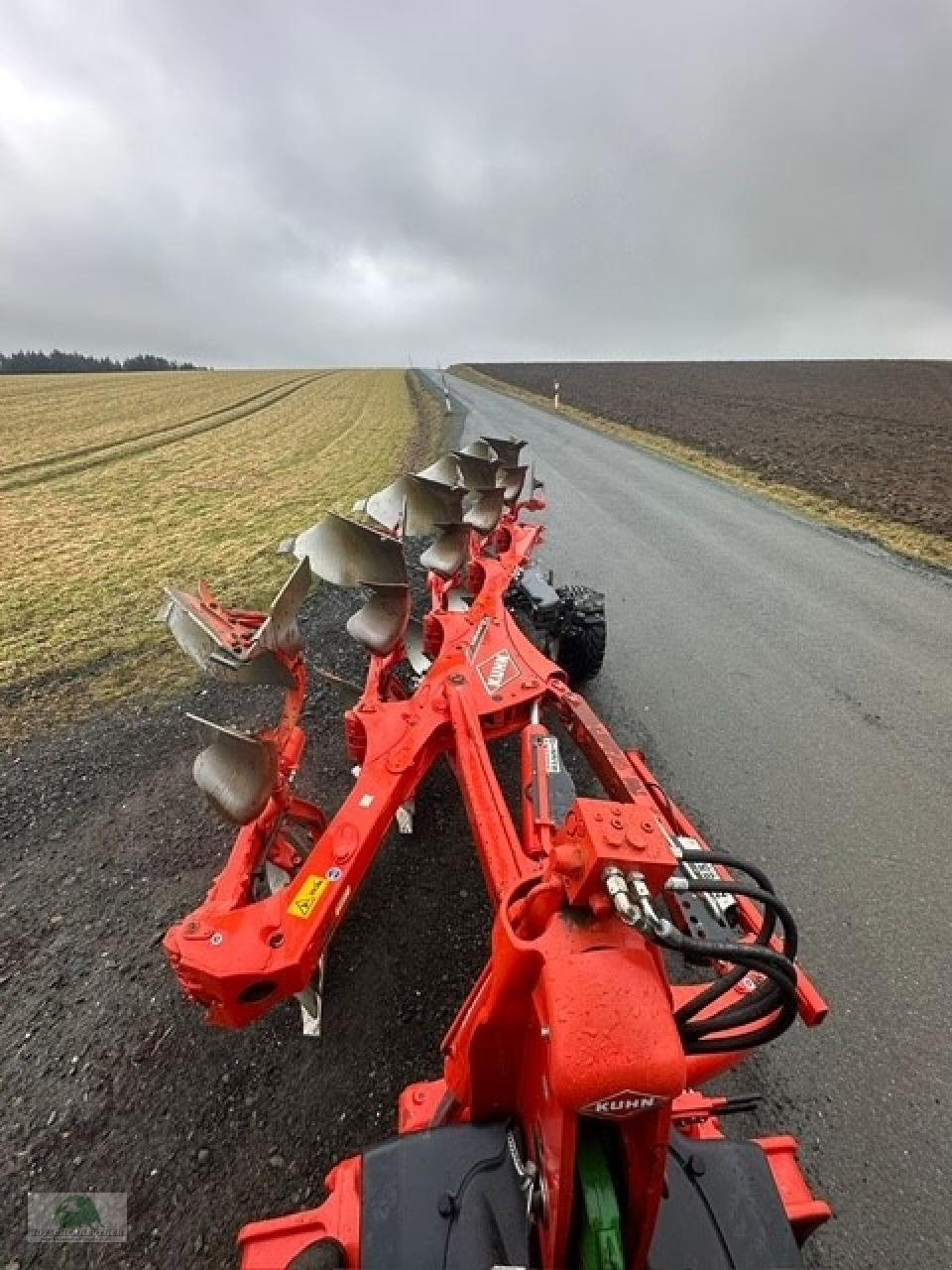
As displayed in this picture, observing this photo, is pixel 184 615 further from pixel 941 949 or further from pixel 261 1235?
pixel 941 949

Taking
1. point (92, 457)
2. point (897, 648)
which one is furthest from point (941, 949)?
point (92, 457)

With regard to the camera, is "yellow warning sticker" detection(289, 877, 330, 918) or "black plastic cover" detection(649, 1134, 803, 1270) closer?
"black plastic cover" detection(649, 1134, 803, 1270)

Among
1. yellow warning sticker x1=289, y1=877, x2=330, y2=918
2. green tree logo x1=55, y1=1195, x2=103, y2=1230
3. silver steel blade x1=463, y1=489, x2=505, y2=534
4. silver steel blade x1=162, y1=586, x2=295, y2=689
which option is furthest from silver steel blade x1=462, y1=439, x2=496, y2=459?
green tree logo x1=55, y1=1195, x2=103, y2=1230

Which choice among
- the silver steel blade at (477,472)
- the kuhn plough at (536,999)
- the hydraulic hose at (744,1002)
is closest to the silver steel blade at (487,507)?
the silver steel blade at (477,472)

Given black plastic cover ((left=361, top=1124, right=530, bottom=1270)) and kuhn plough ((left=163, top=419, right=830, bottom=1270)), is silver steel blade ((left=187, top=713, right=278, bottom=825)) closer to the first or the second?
kuhn plough ((left=163, top=419, right=830, bottom=1270))

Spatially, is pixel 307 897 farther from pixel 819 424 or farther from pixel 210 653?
pixel 819 424

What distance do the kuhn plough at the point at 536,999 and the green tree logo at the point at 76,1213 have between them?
76 centimetres

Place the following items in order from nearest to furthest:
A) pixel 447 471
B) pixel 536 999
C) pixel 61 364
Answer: pixel 536 999, pixel 447 471, pixel 61 364

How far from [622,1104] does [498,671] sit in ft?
7.31

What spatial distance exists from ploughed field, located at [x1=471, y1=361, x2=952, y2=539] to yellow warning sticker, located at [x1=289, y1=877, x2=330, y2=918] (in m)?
10.7

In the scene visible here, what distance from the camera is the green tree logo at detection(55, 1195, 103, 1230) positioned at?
85.5 inches

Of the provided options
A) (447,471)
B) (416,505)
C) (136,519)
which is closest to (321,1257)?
(416,505)

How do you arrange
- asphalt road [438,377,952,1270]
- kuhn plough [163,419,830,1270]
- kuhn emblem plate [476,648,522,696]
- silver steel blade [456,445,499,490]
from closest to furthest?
kuhn plough [163,419,830,1270]
asphalt road [438,377,952,1270]
kuhn emblem plate [476,648,522,696]
silver steel blade [456,445,499,490]

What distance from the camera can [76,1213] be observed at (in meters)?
2.19
